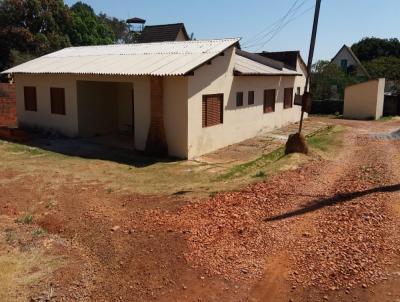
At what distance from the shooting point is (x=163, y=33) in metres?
27.6

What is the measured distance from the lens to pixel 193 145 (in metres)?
14.3

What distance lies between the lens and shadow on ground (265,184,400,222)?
7.64m

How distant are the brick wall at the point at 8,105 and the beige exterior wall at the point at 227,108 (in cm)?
1159

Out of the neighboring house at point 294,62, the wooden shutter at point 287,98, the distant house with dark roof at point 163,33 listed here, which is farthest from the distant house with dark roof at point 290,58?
the distant house with dark roof at point 163,33

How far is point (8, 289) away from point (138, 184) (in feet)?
17.3

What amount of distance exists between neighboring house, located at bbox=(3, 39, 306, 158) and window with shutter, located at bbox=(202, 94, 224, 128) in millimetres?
35

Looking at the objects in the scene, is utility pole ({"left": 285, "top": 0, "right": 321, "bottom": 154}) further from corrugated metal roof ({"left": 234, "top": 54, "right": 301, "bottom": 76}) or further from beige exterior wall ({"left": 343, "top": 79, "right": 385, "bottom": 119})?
beige exterior wall ({"left": 343, "top": 79, "right": 385, "bottom": 119})

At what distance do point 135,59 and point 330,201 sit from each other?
10802 mm

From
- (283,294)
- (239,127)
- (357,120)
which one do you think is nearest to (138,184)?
(283,294)

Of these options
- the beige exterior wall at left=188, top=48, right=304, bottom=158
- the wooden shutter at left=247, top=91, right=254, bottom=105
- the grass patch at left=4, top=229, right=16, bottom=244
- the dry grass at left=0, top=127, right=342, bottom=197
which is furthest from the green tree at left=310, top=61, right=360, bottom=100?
the grass patch at left=4, top=229, right=16, bottom=244

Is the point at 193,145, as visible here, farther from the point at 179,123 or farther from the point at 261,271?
the point at 261,271

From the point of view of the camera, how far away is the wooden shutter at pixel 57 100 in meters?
17.8

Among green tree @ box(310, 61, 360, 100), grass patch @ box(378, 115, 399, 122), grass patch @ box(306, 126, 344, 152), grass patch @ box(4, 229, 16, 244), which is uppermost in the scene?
green tree @ box(310, 61, 360, 100)

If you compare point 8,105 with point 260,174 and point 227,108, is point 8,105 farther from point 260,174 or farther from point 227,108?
point 260,174
